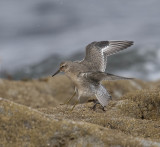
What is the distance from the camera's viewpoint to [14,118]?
675cm

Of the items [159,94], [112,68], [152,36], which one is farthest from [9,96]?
[152,36]

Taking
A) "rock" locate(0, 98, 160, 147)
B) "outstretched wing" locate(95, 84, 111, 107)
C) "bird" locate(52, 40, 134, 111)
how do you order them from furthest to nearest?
"outstretched wing" locate(95, 84, 111, 107)
"bird" locate(52, 40, 134, 111)
"rock" locate(0, 98, 160, 147)

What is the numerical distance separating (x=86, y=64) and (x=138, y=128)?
2.68m

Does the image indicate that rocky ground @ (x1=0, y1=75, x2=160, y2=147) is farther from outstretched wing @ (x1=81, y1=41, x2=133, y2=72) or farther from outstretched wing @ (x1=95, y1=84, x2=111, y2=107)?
outstretched wing @ (x1=81, y1=41, x2=133, y2=72)

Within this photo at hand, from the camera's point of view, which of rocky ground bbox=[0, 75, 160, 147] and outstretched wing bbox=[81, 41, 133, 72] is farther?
outstretched wing bbox=[81, 41, 133, 72]

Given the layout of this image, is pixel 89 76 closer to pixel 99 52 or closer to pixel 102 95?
pixel 102 95

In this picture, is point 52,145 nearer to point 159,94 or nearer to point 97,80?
point 97,80

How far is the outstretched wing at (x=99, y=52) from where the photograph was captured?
10234mm

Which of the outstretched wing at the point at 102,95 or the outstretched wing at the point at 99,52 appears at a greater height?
the outstretched wing at the point at 99,52

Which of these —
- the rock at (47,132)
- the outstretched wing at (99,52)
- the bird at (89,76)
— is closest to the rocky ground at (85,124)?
the rock at (47,132)

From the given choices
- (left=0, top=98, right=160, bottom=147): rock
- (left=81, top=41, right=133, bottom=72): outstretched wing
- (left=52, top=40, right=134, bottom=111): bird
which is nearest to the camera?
(left=0, top=98, right=160, bottom=147): rock

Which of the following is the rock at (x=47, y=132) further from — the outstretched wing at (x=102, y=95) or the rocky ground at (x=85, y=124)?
the outstretched wing at (x=102, y=95)

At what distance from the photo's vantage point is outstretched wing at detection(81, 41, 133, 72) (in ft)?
33.6

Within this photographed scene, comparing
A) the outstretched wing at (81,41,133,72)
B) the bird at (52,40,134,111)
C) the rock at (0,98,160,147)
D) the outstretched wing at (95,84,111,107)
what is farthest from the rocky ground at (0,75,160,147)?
the outstretched wing at (81,41,133,72)
